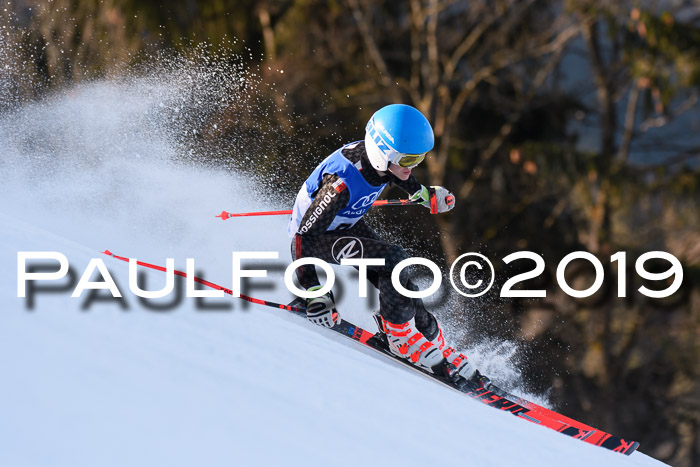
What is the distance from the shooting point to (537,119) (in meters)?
15.4

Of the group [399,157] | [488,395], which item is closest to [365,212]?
[399,157]

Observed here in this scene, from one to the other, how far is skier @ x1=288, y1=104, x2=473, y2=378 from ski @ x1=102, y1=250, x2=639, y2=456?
88mm

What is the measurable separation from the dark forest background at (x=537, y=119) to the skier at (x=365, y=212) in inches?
312

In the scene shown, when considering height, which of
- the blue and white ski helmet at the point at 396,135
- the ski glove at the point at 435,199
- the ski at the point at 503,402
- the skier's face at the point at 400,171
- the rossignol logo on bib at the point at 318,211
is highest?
the blue and white ski helmet at the point at 396,135

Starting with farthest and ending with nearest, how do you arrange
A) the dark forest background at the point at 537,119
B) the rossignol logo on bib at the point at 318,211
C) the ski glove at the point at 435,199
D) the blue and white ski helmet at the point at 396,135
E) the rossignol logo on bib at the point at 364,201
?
the dark forest background at the point at 537,119 → the ski glove at the point at 435,199 → the rossignol logo on bib at the point at 364,201 → the rossignol logo on bib at the point at 318,211 → the blue and white ski helmet at the point at 396,135

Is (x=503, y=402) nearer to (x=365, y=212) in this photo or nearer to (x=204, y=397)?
(x=365, y=212)

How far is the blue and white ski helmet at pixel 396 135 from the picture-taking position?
4.05 metres

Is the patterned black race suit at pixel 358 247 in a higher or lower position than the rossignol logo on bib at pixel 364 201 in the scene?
lower

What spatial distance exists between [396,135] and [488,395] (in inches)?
70.1

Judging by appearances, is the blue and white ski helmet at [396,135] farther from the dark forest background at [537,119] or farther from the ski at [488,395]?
the dark forest background at [537,119]

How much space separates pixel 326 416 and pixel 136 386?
2.46 ft

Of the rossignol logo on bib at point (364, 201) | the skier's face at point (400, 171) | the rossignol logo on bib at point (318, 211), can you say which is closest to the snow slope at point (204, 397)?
the rossignol logo on bib at point (318, 211)

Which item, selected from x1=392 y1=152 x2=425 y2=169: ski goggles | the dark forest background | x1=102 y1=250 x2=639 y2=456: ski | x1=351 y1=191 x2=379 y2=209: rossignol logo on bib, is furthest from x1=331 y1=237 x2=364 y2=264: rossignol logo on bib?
the dark forest background

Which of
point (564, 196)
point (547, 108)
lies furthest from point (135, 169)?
point (547, 108)
